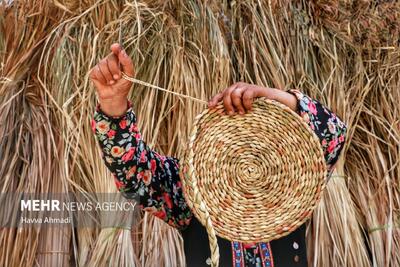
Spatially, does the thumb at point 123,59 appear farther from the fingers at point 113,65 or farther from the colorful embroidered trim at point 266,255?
the colorful embroidered trim at point 266,255

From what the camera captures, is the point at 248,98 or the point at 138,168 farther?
the point at 138,168

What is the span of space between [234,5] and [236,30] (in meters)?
0.07

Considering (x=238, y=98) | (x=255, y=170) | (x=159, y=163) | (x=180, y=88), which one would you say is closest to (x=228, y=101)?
(x=238, y=98)

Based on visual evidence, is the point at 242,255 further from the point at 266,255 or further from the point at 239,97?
the point at 239,97

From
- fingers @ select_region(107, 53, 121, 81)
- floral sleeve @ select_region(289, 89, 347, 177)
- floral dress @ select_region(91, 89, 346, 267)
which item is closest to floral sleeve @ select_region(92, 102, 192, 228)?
floral dress @ select_region(91, 89, 346, 267)

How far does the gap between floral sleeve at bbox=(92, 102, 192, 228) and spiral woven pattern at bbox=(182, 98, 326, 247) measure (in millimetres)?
134

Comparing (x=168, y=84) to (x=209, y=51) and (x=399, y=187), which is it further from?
(x=399, y=187)

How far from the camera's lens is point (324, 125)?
42.0 inches

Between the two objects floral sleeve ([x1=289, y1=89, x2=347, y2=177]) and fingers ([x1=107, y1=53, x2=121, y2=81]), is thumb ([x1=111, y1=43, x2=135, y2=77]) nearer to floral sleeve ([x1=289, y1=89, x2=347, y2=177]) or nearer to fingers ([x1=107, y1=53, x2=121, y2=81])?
fingers ([x1=107, y1=53, x2=121, y2=81])

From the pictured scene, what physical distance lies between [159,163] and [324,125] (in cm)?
31

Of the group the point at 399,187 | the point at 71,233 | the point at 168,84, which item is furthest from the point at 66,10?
the point at 399,187

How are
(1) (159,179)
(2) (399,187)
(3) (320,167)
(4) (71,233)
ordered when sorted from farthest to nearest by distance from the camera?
1. (2) (399,187)
2. (4) (71,233)
3. (1) (159,179)
4. (3) (320,167)

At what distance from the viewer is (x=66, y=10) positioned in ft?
5.35

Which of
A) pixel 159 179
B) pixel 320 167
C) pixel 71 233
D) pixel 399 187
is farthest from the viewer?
pixel 399 187
